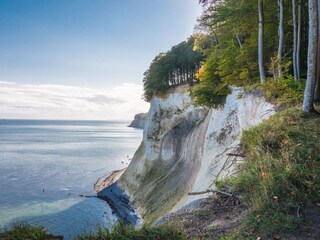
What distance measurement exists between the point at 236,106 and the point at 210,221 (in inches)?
413

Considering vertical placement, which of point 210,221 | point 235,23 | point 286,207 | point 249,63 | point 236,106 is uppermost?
point 235,23

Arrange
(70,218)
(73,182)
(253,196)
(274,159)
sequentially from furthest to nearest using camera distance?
(73,182)
(70,218)
(274,159)
(253,196)

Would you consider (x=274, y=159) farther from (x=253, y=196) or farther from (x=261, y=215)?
(x=261, y=215)

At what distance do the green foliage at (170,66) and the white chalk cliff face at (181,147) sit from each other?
283cm

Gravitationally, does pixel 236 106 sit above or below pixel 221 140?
above

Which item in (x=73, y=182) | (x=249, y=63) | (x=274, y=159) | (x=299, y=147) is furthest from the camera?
(x=73, y=182)

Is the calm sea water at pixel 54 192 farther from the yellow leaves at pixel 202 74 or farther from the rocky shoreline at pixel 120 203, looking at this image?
the yellow leaves at pixel 202 74

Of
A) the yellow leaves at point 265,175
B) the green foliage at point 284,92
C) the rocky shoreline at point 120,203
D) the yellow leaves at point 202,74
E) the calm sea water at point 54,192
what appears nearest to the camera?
the yellow leaves at point 265,175

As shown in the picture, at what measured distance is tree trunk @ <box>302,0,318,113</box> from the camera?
8.35 metres

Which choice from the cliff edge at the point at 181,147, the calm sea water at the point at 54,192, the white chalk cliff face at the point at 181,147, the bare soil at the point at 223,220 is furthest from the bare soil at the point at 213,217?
the calm sea water at the point at 54,192

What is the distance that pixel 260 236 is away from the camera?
4176 mm

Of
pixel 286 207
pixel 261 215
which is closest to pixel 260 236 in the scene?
pixel 261 215

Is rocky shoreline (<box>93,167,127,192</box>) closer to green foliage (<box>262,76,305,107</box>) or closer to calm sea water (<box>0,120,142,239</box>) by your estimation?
calm sea water (<box>0,120,142,239</box>)

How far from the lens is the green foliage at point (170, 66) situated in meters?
36.2
